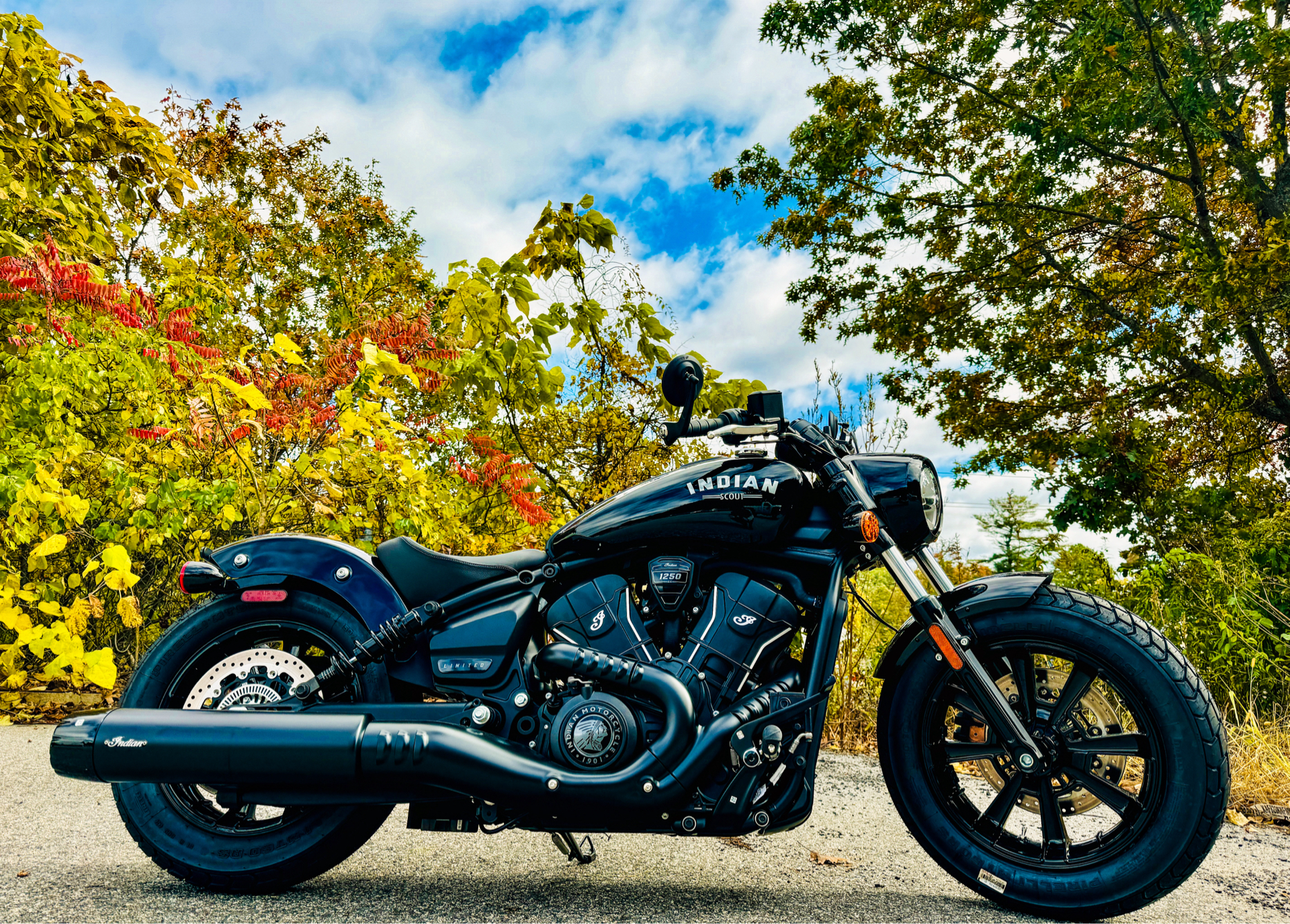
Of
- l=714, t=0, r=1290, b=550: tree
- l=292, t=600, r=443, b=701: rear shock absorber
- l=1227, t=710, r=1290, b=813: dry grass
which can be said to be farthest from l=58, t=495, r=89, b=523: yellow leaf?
l=714, t=0, r=1290, b=550: tree

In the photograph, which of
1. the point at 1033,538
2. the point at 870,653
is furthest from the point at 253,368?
the point at 1033,538

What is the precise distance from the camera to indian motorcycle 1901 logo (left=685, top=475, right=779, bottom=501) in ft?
7.64

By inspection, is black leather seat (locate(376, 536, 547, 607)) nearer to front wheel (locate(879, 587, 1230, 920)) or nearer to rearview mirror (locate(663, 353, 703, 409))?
rearview mirror (locate(663, 353, 703, 409))

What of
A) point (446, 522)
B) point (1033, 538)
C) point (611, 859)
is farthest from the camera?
point (1033, 538)

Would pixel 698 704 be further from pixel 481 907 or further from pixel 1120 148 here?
pixel 1120 148

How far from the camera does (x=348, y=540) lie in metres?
4.43

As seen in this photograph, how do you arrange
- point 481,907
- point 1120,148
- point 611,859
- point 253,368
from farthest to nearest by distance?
point 1120,148 < point 253,368 < point 611,859 < point 481,907

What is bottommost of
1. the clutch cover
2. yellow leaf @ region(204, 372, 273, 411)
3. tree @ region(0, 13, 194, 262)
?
the clutch cover

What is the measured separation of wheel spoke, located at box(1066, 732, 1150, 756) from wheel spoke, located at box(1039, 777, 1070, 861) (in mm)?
120

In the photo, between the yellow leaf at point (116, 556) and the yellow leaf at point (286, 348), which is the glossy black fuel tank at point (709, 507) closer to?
the yellow leaf at point (116, 556)

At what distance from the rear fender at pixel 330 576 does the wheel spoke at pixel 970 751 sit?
1.58 meters

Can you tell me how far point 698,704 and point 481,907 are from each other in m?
0.82

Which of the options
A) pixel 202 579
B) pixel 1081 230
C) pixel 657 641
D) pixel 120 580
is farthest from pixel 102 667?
pixel 1081 230

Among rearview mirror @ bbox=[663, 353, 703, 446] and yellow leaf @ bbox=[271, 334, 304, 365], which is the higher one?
yellow leaf @ bbox=[271, 334, 304, 365]
